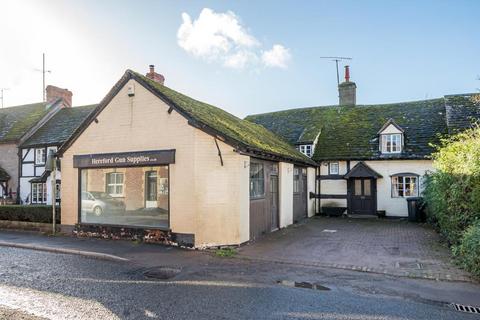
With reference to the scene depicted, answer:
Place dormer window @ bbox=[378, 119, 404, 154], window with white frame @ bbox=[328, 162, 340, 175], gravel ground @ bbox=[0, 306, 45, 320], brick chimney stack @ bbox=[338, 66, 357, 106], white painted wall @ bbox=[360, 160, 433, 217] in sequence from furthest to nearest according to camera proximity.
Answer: brick chimney stack @ bbox=[338, 66, 357, 106] < window with white frame @ bbox=[328, 162, 340, 175] < dormer window @ bbox=[378, 119, 404, 154] < white painted wall @ bbox=[360, 160, 433, 217] < gravel ground @ bbox=[0, 306, 45, 320]

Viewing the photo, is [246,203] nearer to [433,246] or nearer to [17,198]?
[433,246]

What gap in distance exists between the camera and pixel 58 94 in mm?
29547

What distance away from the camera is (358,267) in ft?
28.6

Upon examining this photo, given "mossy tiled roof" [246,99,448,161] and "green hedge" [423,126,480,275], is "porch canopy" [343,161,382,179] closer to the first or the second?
"mossy tiled roof" [246,99,448,161]

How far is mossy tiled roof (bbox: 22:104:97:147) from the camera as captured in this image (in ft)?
82.6

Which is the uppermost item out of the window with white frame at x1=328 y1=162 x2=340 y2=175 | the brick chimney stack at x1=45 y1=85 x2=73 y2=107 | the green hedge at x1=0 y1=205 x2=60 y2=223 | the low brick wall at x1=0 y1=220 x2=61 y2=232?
the brick chimney stack at x1=45 y1=85 x2=73 y2=107

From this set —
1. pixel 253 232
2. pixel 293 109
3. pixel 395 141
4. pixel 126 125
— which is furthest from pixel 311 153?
pixel 126 125

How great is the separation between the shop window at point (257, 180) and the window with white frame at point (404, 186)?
10365mm

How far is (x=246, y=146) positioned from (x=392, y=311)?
6534 mm

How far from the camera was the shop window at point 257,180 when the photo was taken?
40.3ft

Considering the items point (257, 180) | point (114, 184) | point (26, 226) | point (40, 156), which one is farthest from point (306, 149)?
point (40, 156)

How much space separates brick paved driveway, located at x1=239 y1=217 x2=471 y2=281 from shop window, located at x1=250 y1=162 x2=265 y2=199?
5.37 feet

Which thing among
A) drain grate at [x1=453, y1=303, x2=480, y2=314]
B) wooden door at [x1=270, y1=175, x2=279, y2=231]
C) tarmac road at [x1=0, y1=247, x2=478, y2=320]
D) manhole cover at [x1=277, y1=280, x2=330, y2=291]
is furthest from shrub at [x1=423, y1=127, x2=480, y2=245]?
wooden door at [x1=270, y1=175, x2=279, y2=231]

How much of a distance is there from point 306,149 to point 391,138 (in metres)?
4.98
